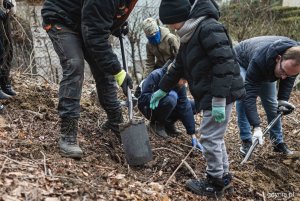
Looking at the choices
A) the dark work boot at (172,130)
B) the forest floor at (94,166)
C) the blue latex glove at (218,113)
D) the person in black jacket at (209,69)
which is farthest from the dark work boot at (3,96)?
the blue latex glove at (218,113)

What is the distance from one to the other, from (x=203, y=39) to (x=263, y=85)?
1.96m

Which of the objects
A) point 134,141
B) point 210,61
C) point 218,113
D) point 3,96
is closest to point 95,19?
point 210,61

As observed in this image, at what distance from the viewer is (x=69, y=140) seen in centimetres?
380

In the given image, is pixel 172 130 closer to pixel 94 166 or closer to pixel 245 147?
pixel 245 147

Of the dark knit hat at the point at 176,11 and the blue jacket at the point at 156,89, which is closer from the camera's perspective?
the dark knit hat at the point at 176,11

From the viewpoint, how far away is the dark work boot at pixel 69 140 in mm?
3732

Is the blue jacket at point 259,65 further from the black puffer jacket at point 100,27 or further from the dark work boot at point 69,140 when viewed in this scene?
the dark work boot at point 69,140

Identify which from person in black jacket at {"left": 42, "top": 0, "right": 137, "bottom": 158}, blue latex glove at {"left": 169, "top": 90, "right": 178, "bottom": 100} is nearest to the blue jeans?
blue latex glove at {"left": 169, "top": 90, "right": 178, "bottom": 100}

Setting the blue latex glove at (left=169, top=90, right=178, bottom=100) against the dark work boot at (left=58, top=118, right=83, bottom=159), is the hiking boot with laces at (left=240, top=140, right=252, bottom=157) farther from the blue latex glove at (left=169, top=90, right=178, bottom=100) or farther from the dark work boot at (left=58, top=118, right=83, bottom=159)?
the dark work boot at (left=58, top=118, right=83, bottom=159)

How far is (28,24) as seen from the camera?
926 centimetres

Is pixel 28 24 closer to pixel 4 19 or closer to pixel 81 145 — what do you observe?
pixel 4 19

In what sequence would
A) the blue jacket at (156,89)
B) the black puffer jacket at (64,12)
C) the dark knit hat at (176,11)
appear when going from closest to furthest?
the dark knit hat at (176,11) → the black puffer jacket at (64,12) → the blue jacket at (156,89)

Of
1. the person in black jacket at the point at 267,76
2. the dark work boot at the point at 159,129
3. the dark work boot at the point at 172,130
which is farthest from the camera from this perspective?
the dark work boot at the point at 172,130

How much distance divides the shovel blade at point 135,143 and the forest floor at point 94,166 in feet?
0.41
